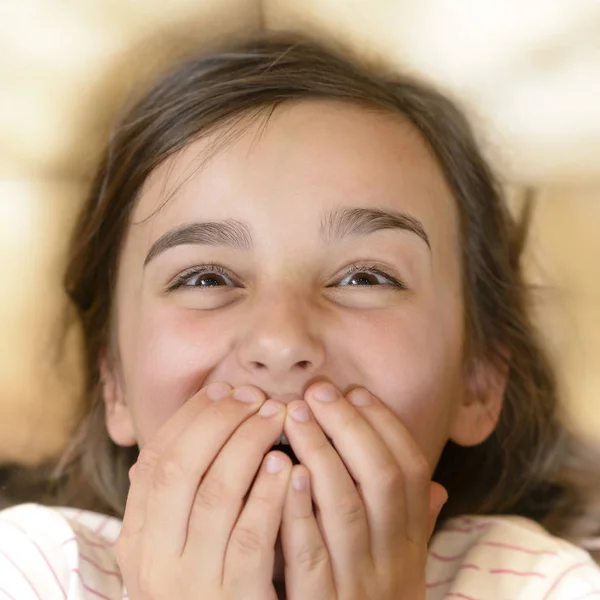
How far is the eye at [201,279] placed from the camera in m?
0.93

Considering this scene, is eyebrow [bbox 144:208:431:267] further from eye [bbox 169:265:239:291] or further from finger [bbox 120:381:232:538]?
finger [bbox 120:381:232:538]

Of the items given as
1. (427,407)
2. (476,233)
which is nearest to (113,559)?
(427,407)

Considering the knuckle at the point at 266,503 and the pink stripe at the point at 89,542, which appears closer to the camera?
the knuckle at the point at 266,503

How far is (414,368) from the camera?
2.89ft

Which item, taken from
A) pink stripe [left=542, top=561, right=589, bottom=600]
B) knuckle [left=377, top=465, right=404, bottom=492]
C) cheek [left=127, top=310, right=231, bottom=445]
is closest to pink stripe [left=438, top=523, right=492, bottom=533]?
pink stripe [left=542, top=561, right=589, bottom=600]

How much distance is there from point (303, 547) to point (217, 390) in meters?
0.18

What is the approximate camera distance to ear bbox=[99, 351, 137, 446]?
3.53 feet

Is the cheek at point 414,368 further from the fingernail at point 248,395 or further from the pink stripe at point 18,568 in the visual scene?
the pink stripe at point 18,568

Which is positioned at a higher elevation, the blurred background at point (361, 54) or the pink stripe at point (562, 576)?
the blurred background at point (361, 54)

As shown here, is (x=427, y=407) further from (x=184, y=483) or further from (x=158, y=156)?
(x=158, y=156)

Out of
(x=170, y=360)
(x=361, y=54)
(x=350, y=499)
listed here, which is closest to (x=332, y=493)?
(x=350, y=499)

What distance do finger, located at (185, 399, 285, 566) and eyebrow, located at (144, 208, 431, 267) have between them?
0.71ft

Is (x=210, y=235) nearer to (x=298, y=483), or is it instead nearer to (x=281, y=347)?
(x=281, y=347)

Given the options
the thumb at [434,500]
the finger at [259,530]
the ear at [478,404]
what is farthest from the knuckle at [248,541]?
the ear at [478,404]
